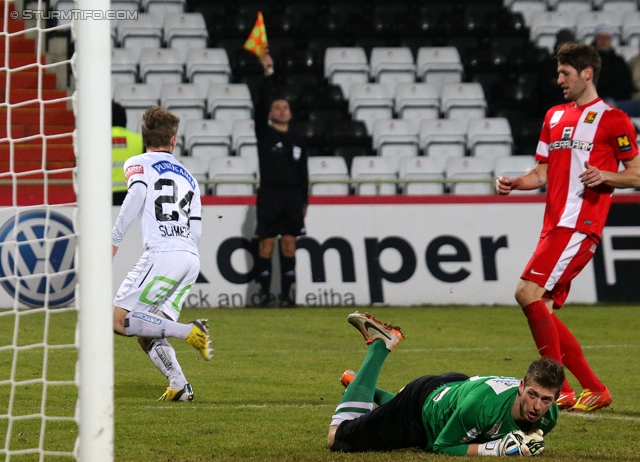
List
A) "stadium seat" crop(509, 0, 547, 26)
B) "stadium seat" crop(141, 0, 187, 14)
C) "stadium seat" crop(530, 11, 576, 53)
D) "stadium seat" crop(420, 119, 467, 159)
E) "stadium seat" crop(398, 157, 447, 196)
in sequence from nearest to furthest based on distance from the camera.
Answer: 1. "stadium seat" crop(398, 157, 447, 196)
2. "stadium seat" crop(420, 119, 467, 159)
3. "stadium seat" crop(141, 0, 187, 14)
4. "stadium seat" crop(530, 11, 576, 53)
5. "stadium seat" crop(509, 0, 547, 26)

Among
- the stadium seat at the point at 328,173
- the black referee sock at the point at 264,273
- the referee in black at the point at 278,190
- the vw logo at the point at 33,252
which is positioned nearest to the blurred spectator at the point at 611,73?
the stadium seat at the point at 328,173

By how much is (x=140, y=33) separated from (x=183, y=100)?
6.48ft

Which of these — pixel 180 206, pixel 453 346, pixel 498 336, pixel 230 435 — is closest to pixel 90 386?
pixel 230 435

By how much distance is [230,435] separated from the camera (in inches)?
224

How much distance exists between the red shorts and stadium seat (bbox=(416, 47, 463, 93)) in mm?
10815

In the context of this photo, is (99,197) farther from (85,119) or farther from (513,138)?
(513,138)

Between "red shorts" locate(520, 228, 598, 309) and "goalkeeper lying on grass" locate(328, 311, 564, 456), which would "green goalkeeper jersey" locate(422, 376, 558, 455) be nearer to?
"goalkeeper lying on grass" locate(328, 311, 564, 456)

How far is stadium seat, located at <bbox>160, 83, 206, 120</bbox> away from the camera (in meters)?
15.8

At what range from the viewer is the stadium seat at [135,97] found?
15.2 meters

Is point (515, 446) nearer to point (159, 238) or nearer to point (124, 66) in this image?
point (159, 238)

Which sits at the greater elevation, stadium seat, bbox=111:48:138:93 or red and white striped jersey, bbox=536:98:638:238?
stadium seat, bbox=111:48:138:93

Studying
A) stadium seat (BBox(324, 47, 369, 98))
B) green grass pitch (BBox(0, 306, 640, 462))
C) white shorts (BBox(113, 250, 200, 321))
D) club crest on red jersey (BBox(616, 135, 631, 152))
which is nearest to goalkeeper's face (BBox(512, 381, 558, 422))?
green grass pitch (BBox(0, 306, 640, 462))

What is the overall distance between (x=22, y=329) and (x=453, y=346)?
13.9 ft

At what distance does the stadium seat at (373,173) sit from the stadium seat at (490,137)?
1.48 m
